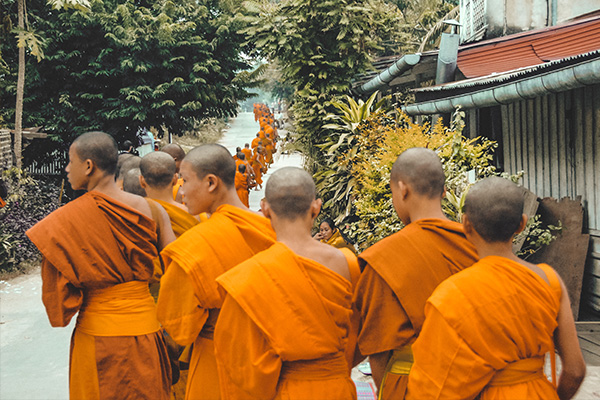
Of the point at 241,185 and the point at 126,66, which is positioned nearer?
the point at 241,185

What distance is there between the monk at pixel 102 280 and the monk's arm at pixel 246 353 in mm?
1146

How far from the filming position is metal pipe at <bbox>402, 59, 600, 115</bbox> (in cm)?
521

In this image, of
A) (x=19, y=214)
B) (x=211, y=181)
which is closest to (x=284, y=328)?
(x=211, y=181)

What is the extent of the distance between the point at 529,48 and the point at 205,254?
793 cm

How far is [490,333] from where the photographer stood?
2.27 m

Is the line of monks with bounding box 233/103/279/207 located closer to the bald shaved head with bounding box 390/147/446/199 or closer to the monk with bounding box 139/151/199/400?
the monk with bounding box 139/151/199/400

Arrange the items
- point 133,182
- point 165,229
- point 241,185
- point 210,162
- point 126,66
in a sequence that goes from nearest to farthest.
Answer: point 210,162
point 165,229
point 133,182
point 241,185
point 126,66

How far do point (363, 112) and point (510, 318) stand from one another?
9205 mm

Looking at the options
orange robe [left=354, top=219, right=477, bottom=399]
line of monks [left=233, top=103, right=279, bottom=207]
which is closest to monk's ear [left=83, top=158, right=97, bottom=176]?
orange robe [left=354, top=219, right=477, bottom=399]

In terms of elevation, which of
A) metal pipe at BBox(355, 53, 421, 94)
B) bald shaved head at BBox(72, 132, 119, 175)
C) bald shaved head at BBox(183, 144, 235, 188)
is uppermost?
metal pipe at BBox(355, 53, 421, 94)

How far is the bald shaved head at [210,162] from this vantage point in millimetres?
3395

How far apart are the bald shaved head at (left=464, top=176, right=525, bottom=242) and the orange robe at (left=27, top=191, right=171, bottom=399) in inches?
85.3

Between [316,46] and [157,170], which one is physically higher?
[316,46]

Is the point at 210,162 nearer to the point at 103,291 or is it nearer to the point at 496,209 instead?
the point at 103,291
